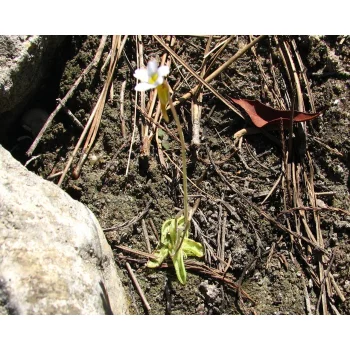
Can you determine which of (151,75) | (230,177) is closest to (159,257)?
(230,177)

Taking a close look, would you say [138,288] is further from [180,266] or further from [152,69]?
[152,69]

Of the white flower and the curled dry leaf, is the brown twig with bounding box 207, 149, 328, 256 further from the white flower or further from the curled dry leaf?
the white flower

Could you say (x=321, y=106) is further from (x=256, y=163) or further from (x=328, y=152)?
(x=256, y=163)

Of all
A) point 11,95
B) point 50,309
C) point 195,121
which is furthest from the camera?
point 195,121

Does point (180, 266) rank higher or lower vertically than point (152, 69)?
lower
